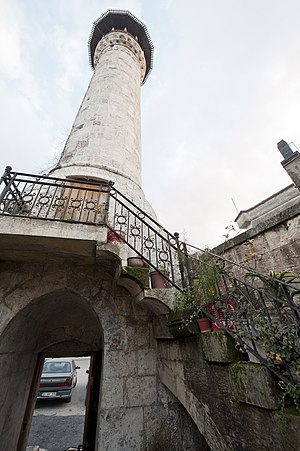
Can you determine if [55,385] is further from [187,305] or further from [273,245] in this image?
[273,245]

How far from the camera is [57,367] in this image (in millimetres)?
9828

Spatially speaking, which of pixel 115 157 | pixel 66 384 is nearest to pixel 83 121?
pixel 115 157

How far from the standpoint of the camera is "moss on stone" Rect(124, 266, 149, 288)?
2.74m

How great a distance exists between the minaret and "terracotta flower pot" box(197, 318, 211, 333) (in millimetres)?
3584

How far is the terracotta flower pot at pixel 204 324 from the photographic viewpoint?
2.34m

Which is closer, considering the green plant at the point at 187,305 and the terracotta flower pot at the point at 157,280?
the green plant at the point at 187,305

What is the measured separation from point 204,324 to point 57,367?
1081 centimetres

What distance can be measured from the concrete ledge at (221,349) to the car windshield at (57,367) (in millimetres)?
10459

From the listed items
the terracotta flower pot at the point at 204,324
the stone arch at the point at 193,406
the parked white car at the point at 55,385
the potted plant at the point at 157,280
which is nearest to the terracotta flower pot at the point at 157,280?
the potted plant at the point at 157,280

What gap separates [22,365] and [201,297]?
4.00 m

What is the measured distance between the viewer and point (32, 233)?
2.79 m

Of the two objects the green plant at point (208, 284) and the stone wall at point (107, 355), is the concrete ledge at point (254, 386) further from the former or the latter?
the stone wall at point (107, 355)

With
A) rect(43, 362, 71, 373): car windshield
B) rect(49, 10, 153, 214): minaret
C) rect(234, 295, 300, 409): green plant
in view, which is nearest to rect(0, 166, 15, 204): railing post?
rect(49, 10, 153, 214): minaret

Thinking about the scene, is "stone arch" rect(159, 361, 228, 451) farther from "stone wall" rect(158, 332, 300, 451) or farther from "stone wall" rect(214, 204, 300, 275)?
"stone wall" rect(214, 204, 300, 275)
